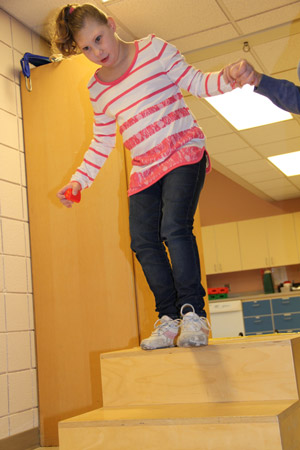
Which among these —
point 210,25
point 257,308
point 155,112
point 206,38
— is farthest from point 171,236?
point 257,308

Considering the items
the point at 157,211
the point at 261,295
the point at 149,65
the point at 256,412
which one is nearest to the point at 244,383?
the point at 256,412

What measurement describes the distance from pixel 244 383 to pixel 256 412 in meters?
0.21

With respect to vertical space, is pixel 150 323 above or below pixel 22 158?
below

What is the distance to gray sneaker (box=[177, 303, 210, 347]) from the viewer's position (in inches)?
64.9

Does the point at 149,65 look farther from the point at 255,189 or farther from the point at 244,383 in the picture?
the point at 255,189

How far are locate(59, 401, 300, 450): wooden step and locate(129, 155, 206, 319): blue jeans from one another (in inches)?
14.6

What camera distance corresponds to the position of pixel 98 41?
1.82 meters

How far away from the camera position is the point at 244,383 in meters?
1.58

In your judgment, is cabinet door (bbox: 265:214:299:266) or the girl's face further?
cabinet door (bbox: 265:214:299:266)

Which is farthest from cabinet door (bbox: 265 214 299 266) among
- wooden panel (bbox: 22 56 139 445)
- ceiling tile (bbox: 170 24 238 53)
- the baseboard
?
the baseboard

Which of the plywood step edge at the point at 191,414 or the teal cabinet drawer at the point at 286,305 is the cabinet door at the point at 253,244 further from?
the plywood step edge at the point at 191,414

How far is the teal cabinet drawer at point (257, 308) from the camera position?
7.61 m

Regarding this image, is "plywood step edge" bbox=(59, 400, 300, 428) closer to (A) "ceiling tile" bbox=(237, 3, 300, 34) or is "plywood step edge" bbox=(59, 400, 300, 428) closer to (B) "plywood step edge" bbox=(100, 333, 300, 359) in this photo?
(B) "plywood step edge" bbox=(100, 333, 300, 359)

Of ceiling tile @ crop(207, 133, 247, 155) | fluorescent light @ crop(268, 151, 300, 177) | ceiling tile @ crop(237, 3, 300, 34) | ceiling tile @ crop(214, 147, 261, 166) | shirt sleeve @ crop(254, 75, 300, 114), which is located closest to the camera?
shirt sleeve @ crop(254, 75, 300, 114)
